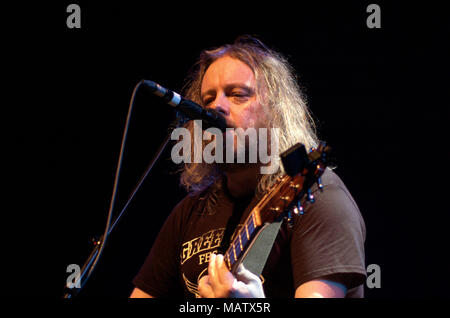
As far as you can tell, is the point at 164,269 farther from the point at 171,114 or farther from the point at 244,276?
the point at 171,114

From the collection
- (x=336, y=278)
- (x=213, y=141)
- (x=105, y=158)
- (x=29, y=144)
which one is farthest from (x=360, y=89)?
(x=29, y=144)

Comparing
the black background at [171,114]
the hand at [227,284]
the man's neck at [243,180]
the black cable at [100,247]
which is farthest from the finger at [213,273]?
the black background at [171,114]

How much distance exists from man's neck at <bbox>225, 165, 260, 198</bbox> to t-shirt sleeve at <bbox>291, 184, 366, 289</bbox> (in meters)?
0.45

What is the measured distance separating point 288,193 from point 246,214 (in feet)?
1.82

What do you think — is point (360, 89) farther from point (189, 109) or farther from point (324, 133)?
point (189, 109)

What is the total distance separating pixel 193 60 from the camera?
3.04 metres

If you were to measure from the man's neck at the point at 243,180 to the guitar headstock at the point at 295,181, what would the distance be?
526 millimetres

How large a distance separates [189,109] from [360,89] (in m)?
1.43

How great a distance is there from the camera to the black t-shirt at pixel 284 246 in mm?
1412

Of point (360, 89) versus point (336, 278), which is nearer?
point (336, 278)

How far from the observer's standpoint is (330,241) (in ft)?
4.73

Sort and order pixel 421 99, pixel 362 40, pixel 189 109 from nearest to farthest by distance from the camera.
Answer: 1. pixel 189 109
2. pixel 421 99
3. pixel 362 40

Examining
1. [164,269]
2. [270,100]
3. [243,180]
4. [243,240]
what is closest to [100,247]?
[243,240]
